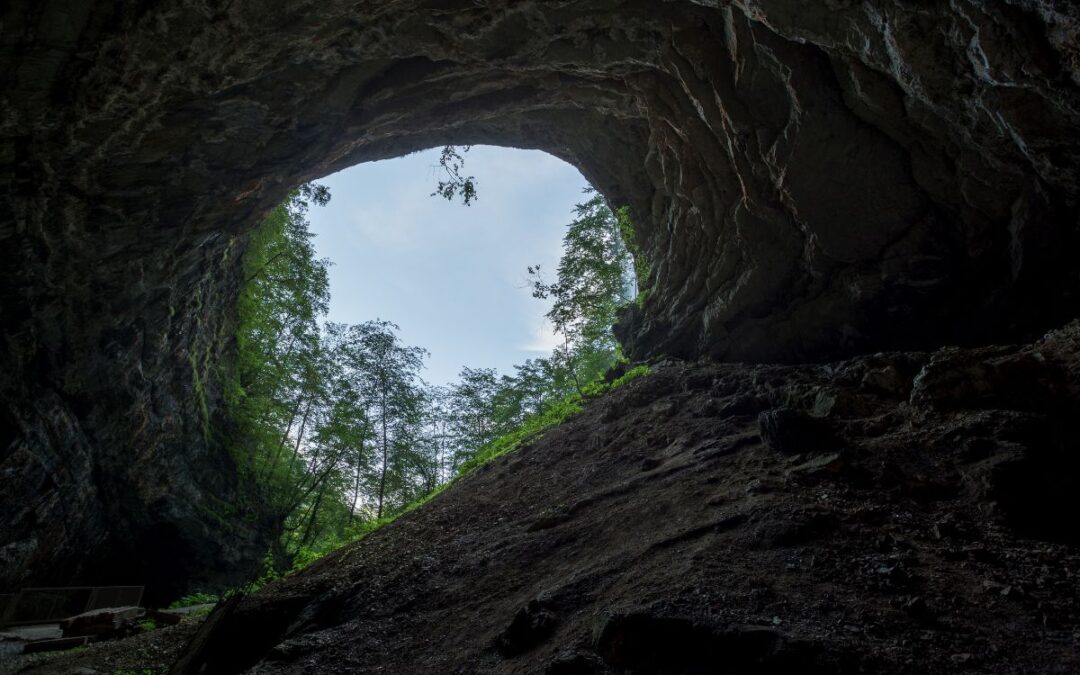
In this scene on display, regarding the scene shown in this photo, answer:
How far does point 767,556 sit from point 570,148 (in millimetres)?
13653

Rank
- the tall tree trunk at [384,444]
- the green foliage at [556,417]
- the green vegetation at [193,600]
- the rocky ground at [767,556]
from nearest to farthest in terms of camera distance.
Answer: the rocky ground at [767,556]
the green foliage at [556,417]
the green vegetation at [193,600]
the tall tree trunk at [384,444]

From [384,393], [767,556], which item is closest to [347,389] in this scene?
[384,393]

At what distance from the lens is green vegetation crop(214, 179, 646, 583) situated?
54.1 ft

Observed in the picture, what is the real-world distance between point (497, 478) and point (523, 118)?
10.1m

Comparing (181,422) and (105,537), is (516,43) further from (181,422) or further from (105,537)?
(105,537)

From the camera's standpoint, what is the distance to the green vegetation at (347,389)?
1648cm

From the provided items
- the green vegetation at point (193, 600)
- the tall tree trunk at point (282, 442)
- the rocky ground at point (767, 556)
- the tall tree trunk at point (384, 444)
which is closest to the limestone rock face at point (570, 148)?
the rocky ground at point (767, 556)

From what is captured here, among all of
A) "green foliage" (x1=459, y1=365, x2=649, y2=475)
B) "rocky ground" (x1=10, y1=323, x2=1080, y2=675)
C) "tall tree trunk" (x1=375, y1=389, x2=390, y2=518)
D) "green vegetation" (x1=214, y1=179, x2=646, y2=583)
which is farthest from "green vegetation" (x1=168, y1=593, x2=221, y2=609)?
"green foliage" (x1=459, y1=365, x2=649, y2=475)

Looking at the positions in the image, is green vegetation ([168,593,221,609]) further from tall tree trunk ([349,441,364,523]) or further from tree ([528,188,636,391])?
tree ([528,188,636,391])

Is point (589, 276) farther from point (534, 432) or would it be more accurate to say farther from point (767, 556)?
point (767, 556)

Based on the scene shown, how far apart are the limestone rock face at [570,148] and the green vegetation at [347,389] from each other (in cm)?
213

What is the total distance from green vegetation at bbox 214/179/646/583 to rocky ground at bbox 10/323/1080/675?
320 inches

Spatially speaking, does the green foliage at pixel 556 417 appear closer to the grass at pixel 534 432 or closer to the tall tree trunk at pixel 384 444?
the grass at pixel 534 432

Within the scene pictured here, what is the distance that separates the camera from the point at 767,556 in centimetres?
435
